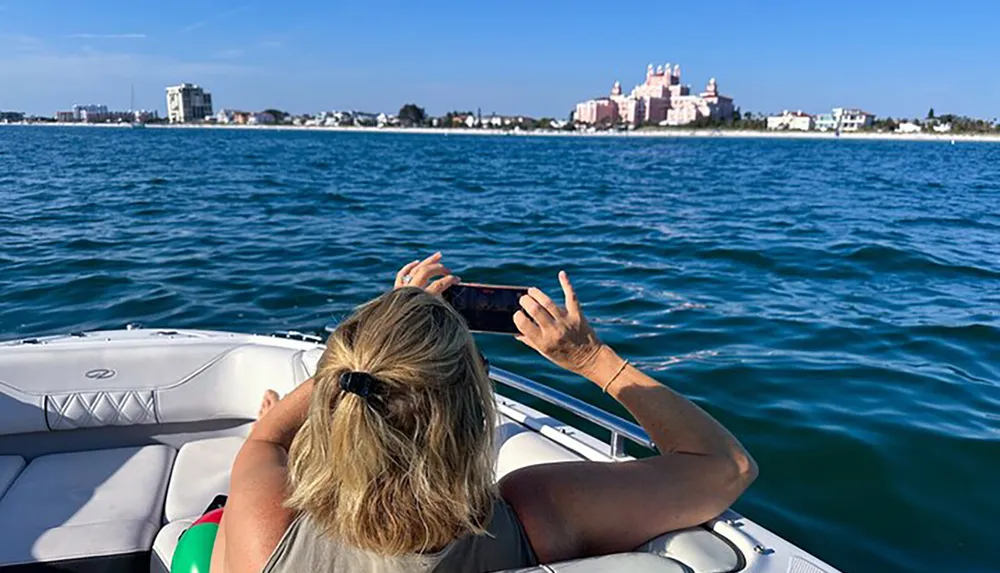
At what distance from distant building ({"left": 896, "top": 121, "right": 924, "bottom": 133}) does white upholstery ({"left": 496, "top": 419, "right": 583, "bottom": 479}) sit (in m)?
127

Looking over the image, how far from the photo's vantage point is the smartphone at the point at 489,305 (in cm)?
167

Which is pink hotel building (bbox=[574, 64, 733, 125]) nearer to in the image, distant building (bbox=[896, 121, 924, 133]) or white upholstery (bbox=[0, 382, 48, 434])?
distant building (bbox=[896, 121, 924, 133])

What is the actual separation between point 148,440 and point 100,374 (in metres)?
0.37

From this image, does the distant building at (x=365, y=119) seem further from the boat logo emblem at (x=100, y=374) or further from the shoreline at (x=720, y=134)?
the boat logo emblem at (x=100, y=374)

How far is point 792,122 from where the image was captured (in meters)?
123

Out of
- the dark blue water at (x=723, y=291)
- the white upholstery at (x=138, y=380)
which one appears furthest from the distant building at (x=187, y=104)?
the white upholstery at (x=138, y=380)

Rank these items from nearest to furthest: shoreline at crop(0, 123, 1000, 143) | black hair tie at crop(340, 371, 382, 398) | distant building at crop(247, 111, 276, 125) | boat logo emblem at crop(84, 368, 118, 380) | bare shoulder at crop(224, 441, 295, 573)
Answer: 1. black hair tie at crop(340, 371, 382, 398)
2. bare shoulder at crop(224, 441, 295, 573)
3. boat logo emblem at crop(84, 368, 118, 380)
4. shoreline at crop(0, 123, 1000, 143)
5. distant building at crop(247, 111, 276, 125)

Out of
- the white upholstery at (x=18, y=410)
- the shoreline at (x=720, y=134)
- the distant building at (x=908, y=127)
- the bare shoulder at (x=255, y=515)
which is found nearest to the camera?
the bare shoulder at (x=255, y=515)

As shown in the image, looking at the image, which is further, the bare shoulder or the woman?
the bare shoulder

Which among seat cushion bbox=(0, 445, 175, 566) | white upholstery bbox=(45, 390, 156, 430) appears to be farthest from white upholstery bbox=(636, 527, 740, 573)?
white upholstery bbox=(45, 390, 156, 430)

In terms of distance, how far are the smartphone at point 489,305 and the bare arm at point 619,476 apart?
6 centimetres

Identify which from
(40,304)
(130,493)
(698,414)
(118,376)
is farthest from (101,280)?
(698,414)

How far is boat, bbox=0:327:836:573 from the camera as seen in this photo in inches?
84.0

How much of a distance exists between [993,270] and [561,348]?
8547 millimetres
